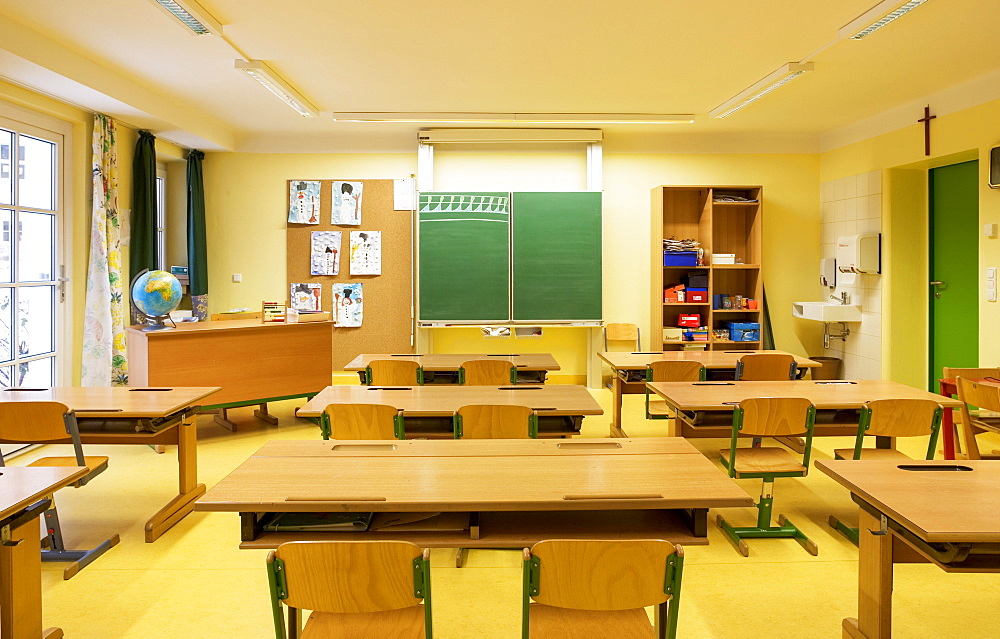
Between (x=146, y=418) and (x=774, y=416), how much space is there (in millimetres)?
3046

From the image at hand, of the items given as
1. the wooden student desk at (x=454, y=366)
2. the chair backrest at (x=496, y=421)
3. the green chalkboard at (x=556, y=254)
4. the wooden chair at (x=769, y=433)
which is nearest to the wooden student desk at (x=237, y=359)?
the wooden student desk at (x=454, y=366)

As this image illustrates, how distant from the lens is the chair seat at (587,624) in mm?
1867

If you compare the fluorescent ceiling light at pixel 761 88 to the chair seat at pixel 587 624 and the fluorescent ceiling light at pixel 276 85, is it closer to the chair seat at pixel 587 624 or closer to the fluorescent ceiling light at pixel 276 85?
the fluorescent ceiling light at pixel 276 85

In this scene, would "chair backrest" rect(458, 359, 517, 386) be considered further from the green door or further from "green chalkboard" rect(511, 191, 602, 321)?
the green door

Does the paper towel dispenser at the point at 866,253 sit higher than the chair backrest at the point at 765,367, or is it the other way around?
the paper towel dispenser at the point at 866,253

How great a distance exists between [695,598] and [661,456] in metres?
0.80

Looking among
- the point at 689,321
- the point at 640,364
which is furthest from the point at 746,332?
the point at 640,364

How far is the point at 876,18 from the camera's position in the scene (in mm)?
4270

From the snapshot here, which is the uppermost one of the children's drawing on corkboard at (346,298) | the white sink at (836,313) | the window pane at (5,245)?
the window pane at (5,245)

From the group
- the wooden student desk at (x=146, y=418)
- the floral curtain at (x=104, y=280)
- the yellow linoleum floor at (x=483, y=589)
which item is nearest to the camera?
the yellow linoleum floor at (x=483, y=589)

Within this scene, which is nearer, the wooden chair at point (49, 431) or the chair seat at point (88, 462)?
the wooden chair at point (49, 431)

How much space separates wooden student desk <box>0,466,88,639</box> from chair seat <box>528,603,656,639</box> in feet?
5.00

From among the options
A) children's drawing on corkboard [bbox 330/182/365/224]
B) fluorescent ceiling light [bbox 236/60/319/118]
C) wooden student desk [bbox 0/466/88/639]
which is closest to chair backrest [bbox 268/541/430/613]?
wooden student desk [bbox 0/466/88/639]

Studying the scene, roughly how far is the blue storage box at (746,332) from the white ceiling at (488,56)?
7.11 ft
